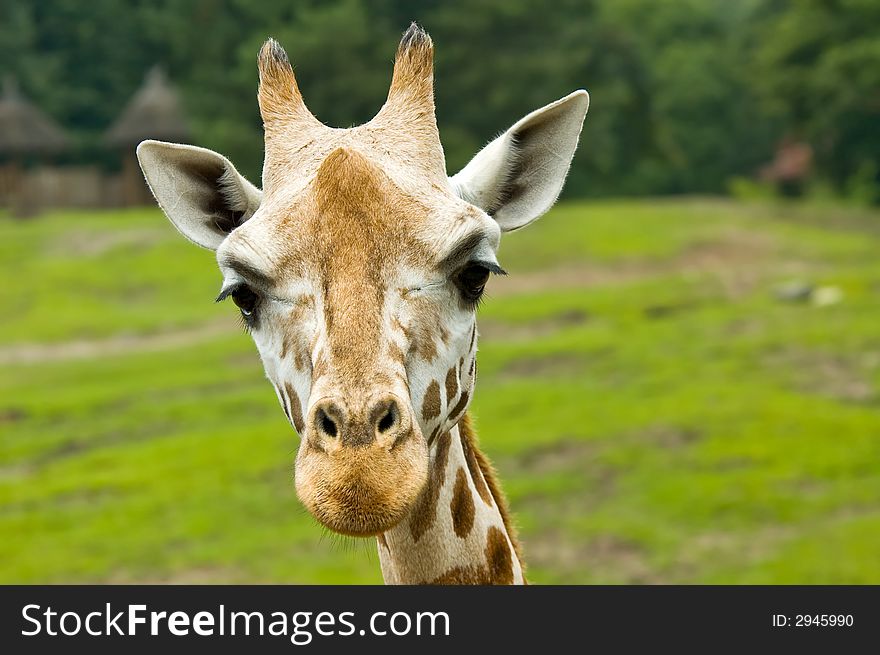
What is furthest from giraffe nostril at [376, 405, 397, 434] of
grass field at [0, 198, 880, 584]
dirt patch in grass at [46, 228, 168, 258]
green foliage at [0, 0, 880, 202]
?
green foliage at [0, 0, 880, 202]

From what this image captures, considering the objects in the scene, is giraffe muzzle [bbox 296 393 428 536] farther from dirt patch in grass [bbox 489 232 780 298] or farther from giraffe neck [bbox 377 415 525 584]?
dirt patch in grass [bbox 489 232 780 298]

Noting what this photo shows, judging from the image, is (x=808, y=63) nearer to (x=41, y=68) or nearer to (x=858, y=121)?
A: (x=858, y=121)

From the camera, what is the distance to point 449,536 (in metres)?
6.13

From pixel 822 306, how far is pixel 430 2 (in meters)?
29.7

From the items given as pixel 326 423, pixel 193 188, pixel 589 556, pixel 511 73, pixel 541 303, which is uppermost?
pixel 511 73

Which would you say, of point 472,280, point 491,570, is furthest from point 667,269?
point 472,280

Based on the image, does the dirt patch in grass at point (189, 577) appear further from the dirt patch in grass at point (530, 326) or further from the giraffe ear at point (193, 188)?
the dirt patch in grass at point (530, 326)

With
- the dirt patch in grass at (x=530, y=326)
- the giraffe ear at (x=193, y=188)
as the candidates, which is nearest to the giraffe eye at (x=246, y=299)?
the giraffe ear at (x=193, y=188)

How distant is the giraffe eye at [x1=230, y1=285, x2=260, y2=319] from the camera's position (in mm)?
5590

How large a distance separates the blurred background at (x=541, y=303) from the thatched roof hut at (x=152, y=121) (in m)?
0.13

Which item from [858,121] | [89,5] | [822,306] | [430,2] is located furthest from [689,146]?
[822,306]

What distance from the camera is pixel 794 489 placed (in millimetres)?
22938

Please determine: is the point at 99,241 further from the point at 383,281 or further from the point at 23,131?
the point at 383,281

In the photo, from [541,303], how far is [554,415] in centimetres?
1210
